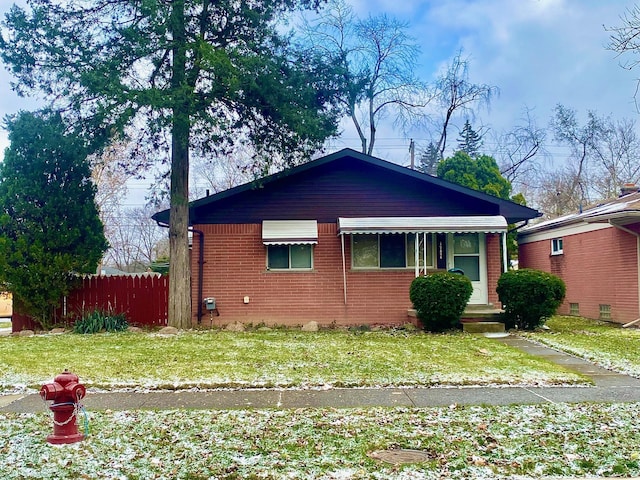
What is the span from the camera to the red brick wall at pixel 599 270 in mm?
13609

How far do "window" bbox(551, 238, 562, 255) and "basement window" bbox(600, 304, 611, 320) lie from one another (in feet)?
9.21

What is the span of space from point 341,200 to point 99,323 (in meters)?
6.81

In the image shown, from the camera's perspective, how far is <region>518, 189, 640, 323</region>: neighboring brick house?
13.4 metres

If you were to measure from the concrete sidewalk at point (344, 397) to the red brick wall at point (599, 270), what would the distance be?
743 centimetres

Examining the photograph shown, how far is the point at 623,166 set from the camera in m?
31.4

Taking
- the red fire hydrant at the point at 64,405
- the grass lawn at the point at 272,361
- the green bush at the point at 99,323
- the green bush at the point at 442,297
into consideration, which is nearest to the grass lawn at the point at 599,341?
the grass lawn at the point at 272,361

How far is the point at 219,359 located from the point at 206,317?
5.52 metres

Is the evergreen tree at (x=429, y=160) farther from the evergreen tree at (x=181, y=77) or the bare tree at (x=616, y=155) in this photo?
the evergreen tree at (x=181, y=77)

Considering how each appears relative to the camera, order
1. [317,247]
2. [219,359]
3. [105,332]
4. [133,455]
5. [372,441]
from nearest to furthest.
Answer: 1. [133,455]
2. [372,441]
3. [219,359]
4. [105,332]
5. [317,247]

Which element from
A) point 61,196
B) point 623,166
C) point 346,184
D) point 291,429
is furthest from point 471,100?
point 291,429

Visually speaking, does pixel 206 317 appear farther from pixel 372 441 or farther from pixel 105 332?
pixel 372 441

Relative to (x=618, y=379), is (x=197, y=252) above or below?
above

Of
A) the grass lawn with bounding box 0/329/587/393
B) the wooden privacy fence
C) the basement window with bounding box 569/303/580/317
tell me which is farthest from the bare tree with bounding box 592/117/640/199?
the wooden privacy fence

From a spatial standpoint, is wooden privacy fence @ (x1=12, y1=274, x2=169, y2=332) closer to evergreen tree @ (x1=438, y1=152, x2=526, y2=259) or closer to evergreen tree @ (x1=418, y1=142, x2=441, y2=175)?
evergreen tree @ (x1=438, y1=152, x2=526, y2=259)
